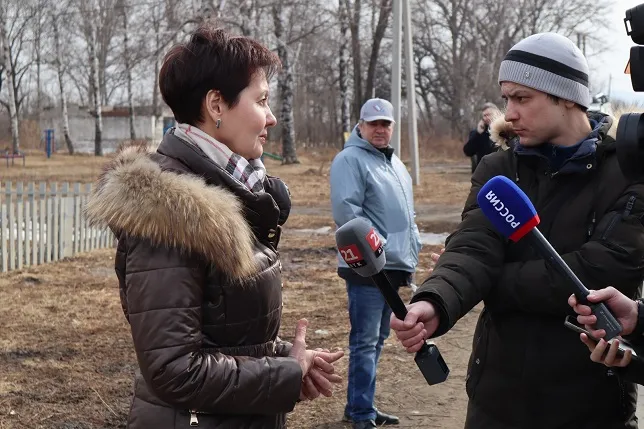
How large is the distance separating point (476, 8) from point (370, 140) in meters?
48.4

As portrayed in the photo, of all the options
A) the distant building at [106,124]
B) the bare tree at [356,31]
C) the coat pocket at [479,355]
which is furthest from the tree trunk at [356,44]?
the coat pocket at [479,355]

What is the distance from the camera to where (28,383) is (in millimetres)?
5891

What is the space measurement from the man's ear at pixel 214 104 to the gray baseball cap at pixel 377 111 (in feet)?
10.3

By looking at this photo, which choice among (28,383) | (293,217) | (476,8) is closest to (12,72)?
(476,8)

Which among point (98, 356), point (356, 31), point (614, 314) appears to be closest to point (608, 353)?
point (614, 314)

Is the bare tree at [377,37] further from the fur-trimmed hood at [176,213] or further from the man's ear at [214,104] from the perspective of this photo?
the fur-trimmed hood at [176,213]

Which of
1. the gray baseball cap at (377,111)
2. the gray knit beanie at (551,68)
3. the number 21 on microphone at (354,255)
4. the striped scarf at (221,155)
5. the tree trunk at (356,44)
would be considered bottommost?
the number 21 on microphone at (354,255)

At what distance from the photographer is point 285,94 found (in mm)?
33312

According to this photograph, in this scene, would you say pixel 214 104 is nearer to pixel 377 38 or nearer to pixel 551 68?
pixel 551 68

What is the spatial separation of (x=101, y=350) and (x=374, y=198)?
2906 mm

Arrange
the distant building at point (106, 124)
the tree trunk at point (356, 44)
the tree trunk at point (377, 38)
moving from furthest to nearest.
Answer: the distant building at point (106, 124), the tree trunk at point (377, 38), the tree trunk at point (356, 44)

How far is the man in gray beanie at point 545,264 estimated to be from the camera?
8.38 feet

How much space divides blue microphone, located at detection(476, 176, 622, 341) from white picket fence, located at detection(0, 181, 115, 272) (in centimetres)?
863

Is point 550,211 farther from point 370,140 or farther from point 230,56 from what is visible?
point 370,140
